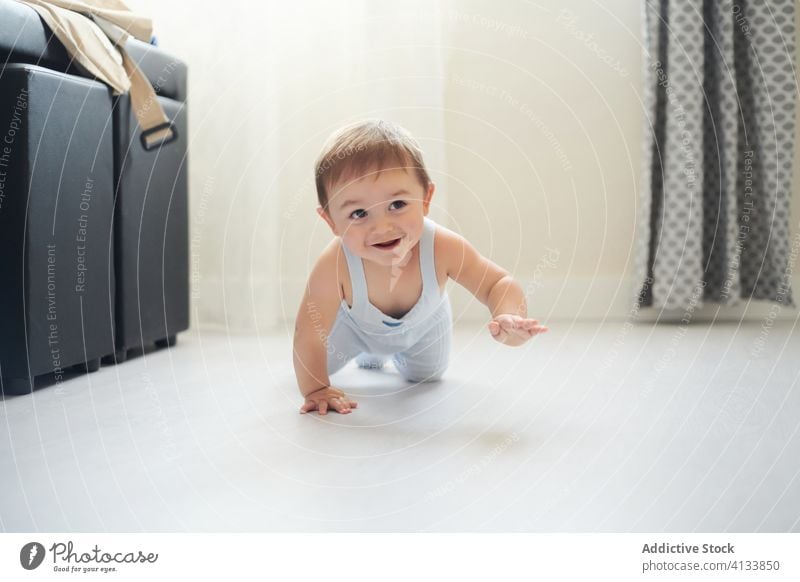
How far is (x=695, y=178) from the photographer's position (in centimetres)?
145

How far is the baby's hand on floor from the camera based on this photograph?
0.82 m

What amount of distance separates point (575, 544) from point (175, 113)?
97cm

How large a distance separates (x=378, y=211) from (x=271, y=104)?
0.68 m

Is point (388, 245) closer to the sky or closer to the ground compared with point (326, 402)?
closer to the sky

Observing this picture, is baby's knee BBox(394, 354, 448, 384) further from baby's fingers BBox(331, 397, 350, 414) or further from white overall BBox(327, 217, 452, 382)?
baby's fingers BBox(331, 397, 350, 414)

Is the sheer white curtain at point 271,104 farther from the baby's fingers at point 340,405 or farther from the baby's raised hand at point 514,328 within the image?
the baby's raised hand at point 514,328

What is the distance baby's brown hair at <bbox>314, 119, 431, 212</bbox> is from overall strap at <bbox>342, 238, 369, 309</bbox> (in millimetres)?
92

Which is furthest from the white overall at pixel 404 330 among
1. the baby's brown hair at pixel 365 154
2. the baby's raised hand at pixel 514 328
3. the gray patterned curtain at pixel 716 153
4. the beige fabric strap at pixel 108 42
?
the gray patterned curtain at pixel 716 153

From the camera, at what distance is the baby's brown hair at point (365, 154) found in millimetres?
814

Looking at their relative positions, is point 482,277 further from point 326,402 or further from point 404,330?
point 326,402

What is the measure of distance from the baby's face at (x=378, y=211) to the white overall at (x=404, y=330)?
64mm

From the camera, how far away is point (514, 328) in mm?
Result: 719

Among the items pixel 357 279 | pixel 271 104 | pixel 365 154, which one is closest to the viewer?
pixel 365 154

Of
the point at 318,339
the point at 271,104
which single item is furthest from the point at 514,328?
the point at 271,104
